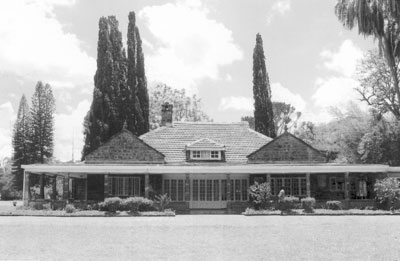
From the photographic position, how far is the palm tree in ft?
67.2

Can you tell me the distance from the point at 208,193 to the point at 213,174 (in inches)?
43.9

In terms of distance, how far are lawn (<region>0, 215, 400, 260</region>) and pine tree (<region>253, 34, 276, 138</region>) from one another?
24047 mm

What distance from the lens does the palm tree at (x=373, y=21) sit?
20469mm

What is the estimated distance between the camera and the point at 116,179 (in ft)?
95.8

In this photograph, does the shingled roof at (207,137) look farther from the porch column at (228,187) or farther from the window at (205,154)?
the porch column at (228,187)

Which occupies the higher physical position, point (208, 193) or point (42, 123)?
point (42, 123)

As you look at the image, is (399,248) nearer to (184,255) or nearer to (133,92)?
(184,255)

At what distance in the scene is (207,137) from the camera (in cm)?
3362

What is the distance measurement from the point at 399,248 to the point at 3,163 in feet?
287

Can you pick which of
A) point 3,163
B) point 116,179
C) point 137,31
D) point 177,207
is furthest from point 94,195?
point 3,163

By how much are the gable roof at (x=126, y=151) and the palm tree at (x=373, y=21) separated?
43.4ft

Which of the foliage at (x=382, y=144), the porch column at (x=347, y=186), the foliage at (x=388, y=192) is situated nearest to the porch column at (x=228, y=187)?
the porch column at (x=347, y=186)

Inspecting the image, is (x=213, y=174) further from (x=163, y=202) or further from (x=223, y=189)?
(x=163, y=202)

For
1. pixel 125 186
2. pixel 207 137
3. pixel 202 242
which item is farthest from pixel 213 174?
pixel 202 242
